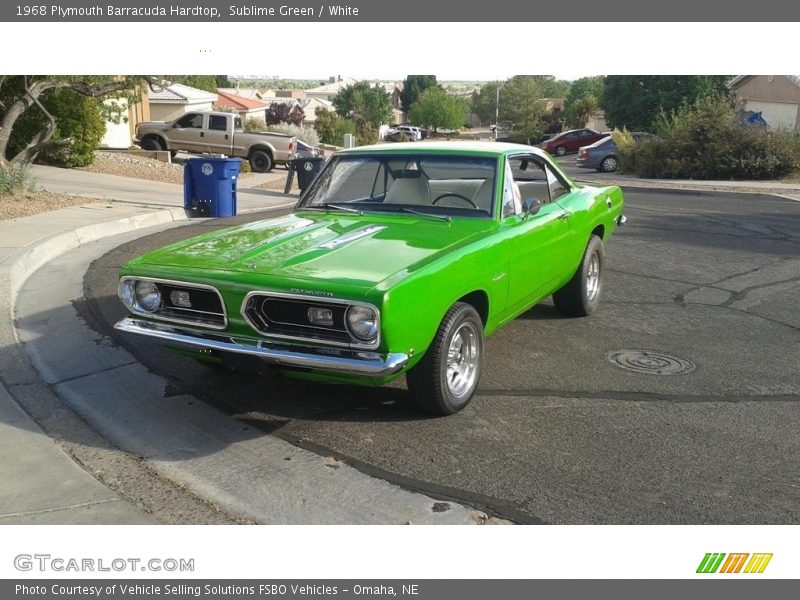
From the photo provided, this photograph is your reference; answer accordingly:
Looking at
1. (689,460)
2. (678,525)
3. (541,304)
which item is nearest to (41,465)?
(678,525)

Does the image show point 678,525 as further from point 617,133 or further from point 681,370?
point 617,133

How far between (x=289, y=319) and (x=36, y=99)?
43.1ft

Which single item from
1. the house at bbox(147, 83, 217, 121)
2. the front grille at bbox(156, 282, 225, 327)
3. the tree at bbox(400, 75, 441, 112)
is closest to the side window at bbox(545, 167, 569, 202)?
the front grille at bbox(156, 282, 225, 327)

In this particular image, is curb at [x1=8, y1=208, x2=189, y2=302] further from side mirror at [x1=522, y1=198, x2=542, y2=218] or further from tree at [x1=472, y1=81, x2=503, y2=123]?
Result: tree at [x1=472, y1=81, x2=503, y2=123]

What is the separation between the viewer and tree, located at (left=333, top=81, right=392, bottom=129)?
3073 inches

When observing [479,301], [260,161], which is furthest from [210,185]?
[260,161]

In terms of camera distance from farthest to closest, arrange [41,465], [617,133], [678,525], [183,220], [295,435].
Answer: [617,133], [183,220], [295,435], [41,465], [678,525]

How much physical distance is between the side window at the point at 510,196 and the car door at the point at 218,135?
20.1 m

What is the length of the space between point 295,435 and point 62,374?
6.33 ft

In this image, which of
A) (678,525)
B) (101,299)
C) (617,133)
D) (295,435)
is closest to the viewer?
(678,525)

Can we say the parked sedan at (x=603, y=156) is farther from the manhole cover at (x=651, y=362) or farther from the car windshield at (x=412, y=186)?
the car windshield at (x=412, y=186)

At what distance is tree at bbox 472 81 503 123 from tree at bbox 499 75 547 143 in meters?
32.2

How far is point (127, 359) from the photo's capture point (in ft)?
18.1

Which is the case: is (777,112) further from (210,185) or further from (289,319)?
(289,319)
